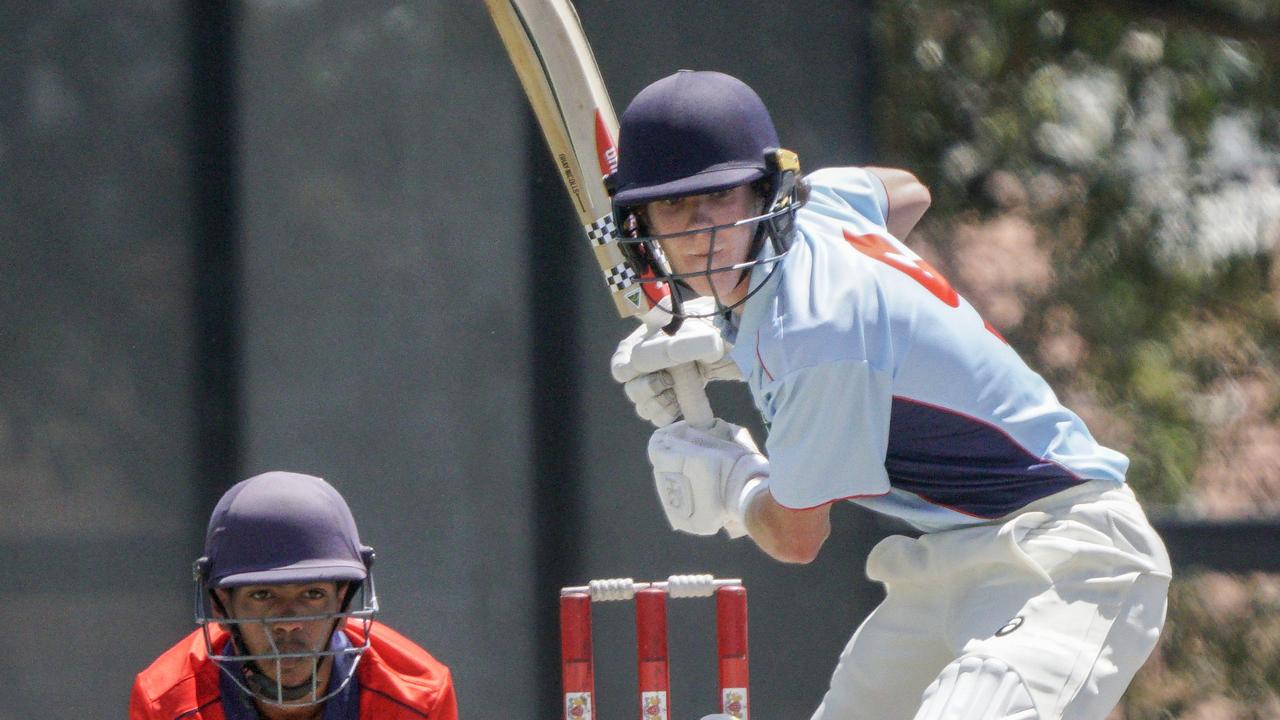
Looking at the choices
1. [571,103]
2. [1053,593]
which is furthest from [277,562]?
[1053,593]

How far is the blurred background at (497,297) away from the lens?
405 centimetres

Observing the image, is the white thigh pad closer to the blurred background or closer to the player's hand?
the player's hand

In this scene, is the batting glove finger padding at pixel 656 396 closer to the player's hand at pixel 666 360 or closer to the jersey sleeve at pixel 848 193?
the player's hand at pixel 666 360

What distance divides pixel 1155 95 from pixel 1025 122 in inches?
13.6

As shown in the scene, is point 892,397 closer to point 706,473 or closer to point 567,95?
point 706,473

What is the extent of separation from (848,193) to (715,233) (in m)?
0.40

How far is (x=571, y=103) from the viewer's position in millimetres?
3150

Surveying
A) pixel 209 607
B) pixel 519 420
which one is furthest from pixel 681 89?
A: pixel 519 420

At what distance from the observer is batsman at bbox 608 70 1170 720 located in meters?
2.33

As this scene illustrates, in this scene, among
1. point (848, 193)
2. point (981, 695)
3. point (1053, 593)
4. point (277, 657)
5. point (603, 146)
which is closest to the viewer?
point (981, 695)

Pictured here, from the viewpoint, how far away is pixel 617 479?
4.34 meters

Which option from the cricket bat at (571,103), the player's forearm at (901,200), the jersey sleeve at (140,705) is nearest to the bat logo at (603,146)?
the cricket bat at (571,103)

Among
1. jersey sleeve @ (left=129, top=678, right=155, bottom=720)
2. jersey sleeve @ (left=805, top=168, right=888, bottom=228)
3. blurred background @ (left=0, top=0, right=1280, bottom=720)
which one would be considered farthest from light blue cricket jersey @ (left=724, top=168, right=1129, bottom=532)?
blurred background @ (left=0, top=0, right=1280, bottom=720)

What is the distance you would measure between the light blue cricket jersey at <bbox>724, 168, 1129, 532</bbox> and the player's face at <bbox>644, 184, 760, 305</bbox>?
41 millimetres
